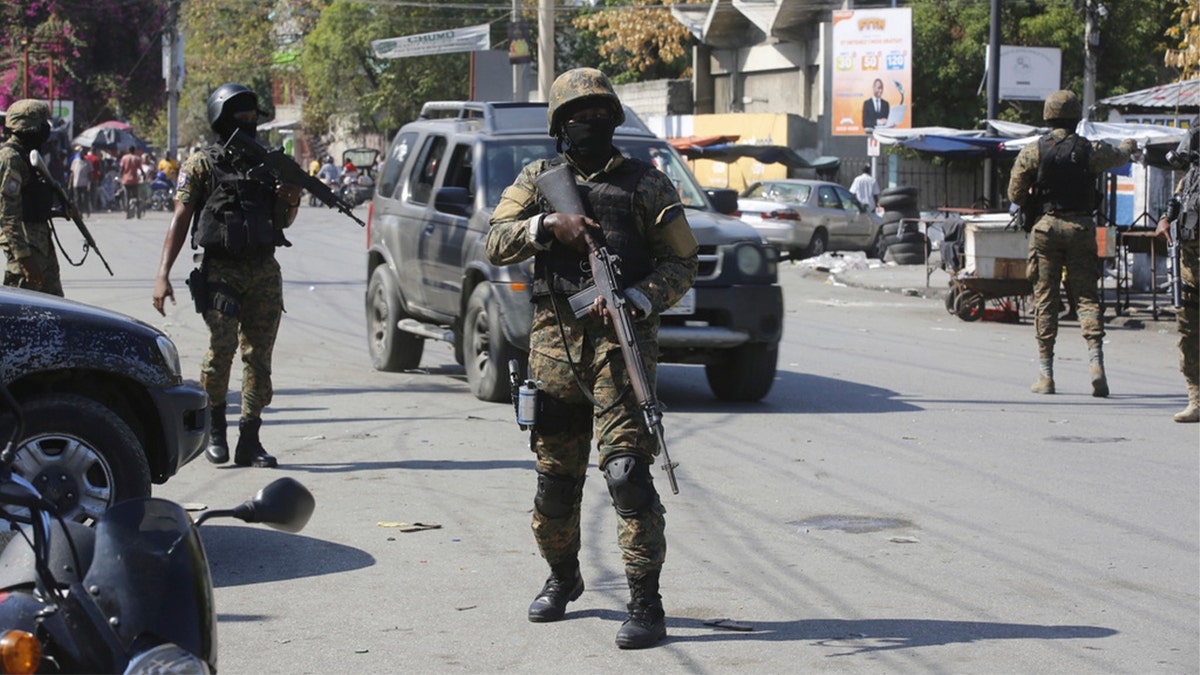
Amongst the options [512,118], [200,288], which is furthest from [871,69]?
[200,288]

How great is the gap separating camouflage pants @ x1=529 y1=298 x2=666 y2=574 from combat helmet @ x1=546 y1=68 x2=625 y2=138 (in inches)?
24.7

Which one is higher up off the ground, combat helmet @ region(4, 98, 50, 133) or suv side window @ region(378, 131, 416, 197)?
combat helmet @ region(4, 98, 50, 133)

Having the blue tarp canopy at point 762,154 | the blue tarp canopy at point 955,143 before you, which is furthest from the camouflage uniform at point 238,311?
the blue tarp canopy at point 762,154

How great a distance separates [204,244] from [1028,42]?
32.3m

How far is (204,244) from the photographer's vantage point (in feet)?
27.1

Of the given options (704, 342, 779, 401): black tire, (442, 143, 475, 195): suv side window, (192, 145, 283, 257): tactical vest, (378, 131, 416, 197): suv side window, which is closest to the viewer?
(192, 145, 283, 257): tactical vest

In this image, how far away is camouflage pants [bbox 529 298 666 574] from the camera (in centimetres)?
538

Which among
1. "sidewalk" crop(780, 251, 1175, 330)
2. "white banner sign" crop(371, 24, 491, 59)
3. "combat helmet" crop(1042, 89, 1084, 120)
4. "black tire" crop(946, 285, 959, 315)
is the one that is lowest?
"sidewalk" crop(780, 251, 1175, 330)

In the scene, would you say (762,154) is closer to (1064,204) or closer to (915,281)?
(915,281)

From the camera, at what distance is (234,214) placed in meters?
8.23

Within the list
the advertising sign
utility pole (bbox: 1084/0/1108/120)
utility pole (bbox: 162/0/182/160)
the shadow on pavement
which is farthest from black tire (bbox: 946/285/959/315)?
utility pole (bbox: 162/0/182/160)

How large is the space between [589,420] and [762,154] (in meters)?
32.0

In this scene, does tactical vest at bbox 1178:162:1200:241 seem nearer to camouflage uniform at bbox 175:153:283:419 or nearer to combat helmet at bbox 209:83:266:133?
camouflage uniform at bbox 175:153:283:419

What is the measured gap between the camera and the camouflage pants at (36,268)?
32.1 feet
